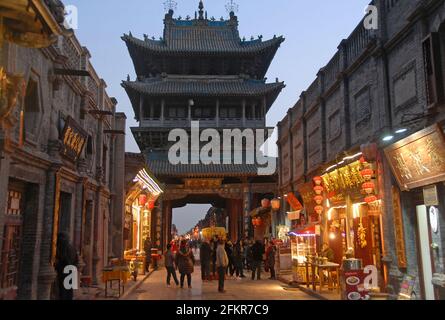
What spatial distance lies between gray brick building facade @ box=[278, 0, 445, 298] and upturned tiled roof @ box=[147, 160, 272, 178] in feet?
46.9

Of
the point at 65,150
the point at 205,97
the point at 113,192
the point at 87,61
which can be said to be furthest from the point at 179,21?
the point at 65,150

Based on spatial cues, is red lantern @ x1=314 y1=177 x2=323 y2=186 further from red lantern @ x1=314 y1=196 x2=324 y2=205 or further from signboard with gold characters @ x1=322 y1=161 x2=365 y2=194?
red lantern @ x1=314 y1=196 x2=324 y2=205

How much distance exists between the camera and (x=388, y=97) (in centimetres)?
1030

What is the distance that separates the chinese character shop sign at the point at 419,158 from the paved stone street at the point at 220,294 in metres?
4.77

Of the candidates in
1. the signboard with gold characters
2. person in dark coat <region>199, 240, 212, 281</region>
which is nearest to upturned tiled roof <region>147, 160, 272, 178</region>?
person in dark coat <region>199, 240, 212, 281</region>

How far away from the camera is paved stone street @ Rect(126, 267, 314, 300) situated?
12.4 metres

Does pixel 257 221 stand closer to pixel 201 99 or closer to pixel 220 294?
pixel 201 99

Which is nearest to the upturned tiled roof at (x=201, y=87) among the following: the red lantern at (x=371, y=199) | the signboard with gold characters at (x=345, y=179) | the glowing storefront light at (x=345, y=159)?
the signboard with gold characters at (x=345, y=179)

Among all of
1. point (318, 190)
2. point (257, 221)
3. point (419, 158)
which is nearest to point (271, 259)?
point (318, 190)

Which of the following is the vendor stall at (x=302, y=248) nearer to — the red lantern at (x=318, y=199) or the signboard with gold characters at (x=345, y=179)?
the red lantern at (x=318, y=199)

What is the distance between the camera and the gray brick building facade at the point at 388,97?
8258 millimetres

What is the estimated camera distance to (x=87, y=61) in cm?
1293
